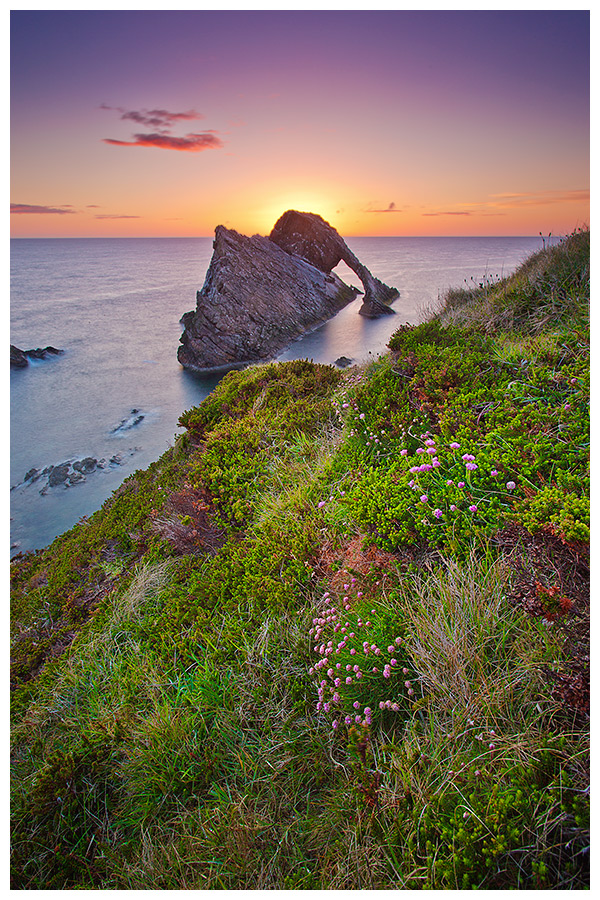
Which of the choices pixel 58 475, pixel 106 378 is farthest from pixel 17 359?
pixel 58 475

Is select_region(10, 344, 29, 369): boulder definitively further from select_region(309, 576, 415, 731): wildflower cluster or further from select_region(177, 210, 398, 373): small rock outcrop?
select_region(309, 576, 415, 731): wildflower cluster

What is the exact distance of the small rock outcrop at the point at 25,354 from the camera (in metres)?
31.0

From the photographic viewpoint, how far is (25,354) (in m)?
32.8

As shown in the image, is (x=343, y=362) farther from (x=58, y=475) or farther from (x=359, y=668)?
(x=359, y=668)

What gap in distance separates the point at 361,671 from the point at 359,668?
2 cm

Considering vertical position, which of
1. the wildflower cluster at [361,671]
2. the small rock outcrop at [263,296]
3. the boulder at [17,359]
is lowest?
the wildflower cluster at [361,671]

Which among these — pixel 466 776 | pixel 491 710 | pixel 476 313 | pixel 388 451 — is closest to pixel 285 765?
pixel 466 776

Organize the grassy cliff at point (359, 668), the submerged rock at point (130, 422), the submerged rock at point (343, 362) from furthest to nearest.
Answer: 1. the submerged rock at point (343, 362)
2. the submerged rock at point (130, 422)
3. the grassy cliff at point (359, 668)

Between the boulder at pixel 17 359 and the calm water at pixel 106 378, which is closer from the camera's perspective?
the calm water at pixel 106 378

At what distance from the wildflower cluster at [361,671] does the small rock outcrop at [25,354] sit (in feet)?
114

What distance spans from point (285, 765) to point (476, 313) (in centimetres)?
659

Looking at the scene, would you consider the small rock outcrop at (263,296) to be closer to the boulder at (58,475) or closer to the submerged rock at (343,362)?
the submerged rock at (343,362)

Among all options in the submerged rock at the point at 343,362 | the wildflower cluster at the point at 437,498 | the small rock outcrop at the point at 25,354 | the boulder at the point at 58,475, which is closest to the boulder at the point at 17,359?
the small rock outcrop at the point at 25,354

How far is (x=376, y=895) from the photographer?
210 cm
